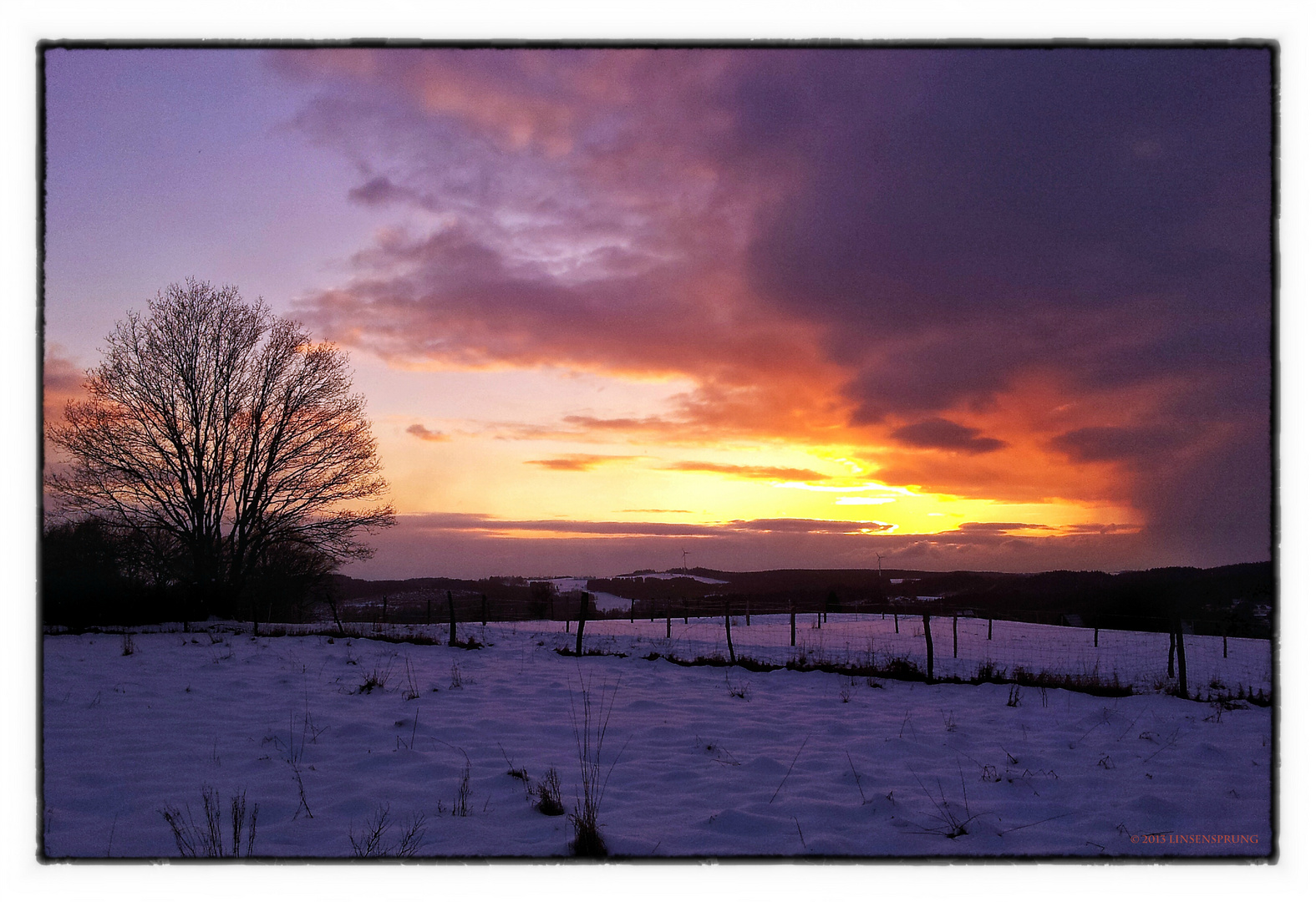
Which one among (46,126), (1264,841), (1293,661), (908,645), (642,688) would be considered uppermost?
(46,126)

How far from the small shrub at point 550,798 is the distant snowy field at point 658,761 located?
0.09 metres

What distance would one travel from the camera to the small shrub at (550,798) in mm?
4809

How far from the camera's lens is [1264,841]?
155 inches

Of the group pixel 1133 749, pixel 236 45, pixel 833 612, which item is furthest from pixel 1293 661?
pixel 833 612

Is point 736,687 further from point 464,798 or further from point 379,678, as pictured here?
point 464,798

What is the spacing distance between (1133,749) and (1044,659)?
1710cm

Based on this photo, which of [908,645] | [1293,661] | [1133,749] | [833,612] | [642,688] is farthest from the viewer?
[833,612]

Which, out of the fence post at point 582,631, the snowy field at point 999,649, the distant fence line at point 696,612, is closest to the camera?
the fence post at point 582,631

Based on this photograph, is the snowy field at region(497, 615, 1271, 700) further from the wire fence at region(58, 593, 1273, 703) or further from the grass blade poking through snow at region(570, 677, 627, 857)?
the grass blade poking through snow at region(570, 677, 627, 857)

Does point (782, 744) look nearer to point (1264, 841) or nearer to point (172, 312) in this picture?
point (1264, 841)

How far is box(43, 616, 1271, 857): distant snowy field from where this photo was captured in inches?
179

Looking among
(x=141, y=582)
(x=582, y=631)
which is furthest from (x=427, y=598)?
(x=582, y=631)

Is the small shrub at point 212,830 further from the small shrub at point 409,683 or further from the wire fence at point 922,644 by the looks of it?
the wire fence at point 922,644

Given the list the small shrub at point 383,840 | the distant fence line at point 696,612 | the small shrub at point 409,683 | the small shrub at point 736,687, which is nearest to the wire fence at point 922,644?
the distant fence line at point 696,612
